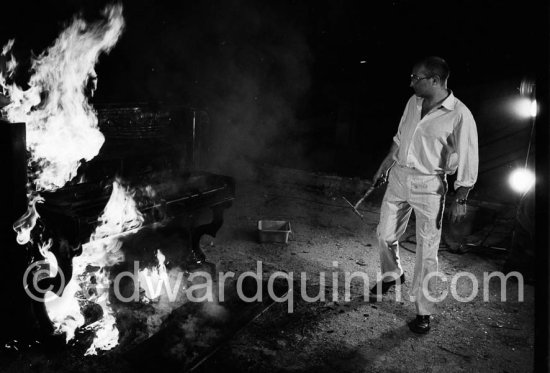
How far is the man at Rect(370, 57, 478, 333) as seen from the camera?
4.62 meters

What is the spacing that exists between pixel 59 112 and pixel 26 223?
182cm

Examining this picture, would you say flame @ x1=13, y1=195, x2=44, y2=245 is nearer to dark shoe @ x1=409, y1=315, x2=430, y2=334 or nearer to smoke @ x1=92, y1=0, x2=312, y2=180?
dark shoe @ x1=409, y1=315, x2=430, y2=334

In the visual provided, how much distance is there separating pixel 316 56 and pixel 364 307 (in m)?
8.15

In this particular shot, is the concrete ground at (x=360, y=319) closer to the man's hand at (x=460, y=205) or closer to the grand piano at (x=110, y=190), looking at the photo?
the man's hand at (x=460, y=205)

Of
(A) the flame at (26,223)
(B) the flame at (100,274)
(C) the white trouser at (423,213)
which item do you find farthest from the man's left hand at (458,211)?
(A) the flame at (26,223)

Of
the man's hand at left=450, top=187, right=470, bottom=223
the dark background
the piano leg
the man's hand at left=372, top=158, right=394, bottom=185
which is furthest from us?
the dark background

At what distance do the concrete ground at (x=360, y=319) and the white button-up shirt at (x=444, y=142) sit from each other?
171 cm

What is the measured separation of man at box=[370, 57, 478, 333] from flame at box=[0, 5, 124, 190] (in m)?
3.89

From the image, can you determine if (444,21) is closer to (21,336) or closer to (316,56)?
(316,56)

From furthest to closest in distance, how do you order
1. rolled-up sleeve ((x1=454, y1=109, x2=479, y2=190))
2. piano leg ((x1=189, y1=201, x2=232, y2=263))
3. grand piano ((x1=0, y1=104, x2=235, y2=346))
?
piano leg ((x1=189, y1=201, x2=232, y2=263)) → rolled-up sleeve ((x1=454, y1=109, x2=479, y2=190)) → grand piano ((x1=0, y1=104, x2=235, y2=346))

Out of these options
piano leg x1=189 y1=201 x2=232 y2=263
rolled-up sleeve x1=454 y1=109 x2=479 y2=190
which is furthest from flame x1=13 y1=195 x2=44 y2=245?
rolled-up sleeve x1=454 y1=109 x2=479 y2=190

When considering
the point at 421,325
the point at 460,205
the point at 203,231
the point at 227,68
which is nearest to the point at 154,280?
the point at 203,231

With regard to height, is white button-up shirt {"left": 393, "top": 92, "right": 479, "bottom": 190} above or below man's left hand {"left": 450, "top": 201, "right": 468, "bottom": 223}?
above

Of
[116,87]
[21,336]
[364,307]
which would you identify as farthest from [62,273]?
[116,87]
